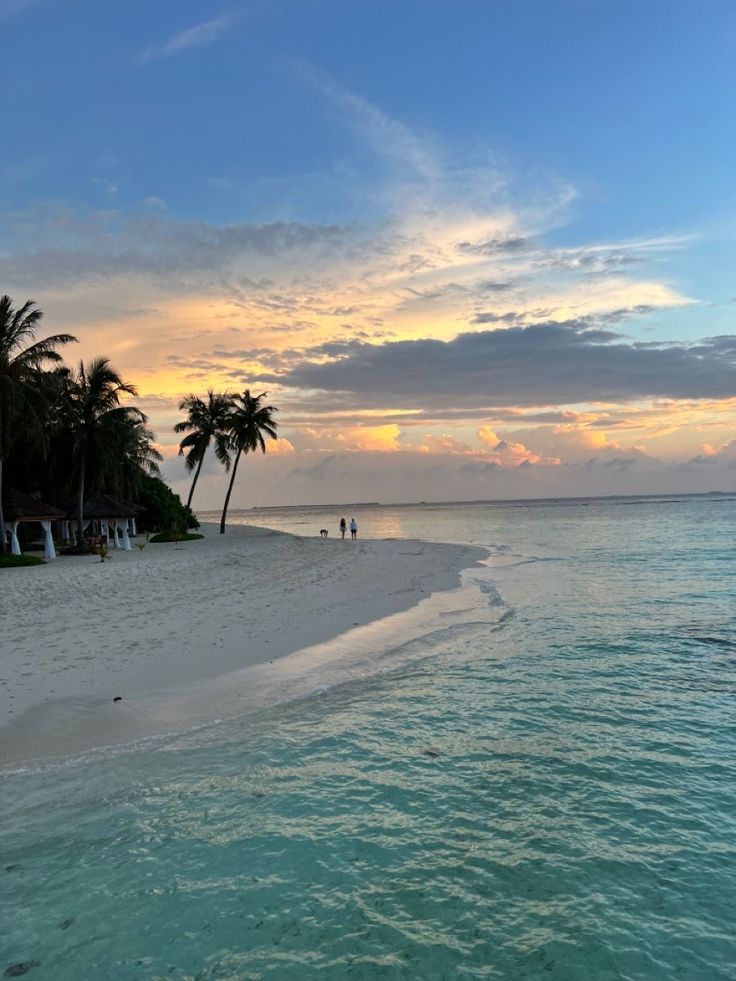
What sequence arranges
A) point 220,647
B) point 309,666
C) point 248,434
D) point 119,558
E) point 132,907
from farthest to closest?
point 248,434
point 119,558
point 220,647
point 309,666
point 132,907


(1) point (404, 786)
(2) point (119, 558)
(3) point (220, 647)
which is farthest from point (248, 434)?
(1) point (404, 786)

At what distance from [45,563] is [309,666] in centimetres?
2227

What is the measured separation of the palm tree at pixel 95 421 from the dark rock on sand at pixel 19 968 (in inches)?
1314

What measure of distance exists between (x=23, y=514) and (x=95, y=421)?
20.2ft

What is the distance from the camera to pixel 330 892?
564 centimetres

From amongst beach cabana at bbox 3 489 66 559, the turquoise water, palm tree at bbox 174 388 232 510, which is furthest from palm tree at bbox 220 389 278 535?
the turquoise water

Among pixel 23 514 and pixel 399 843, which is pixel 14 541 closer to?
pixel 23 514

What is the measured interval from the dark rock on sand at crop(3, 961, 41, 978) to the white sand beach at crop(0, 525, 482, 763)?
388cm

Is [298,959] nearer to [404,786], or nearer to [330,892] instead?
[330,892]

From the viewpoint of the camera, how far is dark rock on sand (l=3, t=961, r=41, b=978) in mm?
4578

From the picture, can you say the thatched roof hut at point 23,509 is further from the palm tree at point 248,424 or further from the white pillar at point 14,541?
the palm tree at point 248,424

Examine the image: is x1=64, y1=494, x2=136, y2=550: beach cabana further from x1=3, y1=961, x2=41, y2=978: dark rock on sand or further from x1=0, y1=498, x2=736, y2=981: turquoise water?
x1=3, y1=961, x2=41, y2=978: dark rock on sand

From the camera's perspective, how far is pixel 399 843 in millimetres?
6359

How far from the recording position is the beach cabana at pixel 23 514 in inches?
1280
